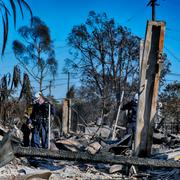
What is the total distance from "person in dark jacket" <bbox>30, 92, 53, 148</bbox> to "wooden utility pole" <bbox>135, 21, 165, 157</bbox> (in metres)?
2.71

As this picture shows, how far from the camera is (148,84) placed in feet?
26.3

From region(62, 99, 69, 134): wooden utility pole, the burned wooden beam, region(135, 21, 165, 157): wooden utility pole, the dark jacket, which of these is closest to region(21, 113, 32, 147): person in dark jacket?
the dark jacket

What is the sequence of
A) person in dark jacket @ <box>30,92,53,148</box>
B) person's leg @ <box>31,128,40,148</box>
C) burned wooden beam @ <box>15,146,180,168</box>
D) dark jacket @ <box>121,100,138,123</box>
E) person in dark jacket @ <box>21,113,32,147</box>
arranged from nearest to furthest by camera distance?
burned wooden beam @ <box>15,146,180,168</box>
person's leg @ <box>31,128,40,148</box>
person in dark jacket @ <box>30,92,53,148</box>
person in dark jacket @ <box>21,113,32,147</box>
dark jacket @ <box>121,100,138,123</box>

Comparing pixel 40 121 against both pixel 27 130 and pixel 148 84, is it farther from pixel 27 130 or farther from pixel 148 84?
pixel 148 84

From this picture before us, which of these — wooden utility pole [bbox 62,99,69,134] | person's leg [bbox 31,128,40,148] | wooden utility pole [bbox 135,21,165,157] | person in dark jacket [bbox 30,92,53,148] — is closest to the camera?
wooden utility pole [bbox 135,21,165,157]

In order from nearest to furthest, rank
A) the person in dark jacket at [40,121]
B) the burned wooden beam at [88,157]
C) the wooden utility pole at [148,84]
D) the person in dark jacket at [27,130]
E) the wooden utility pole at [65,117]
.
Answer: the burned wooden beam at [88,157] → the wooden utility pole at [148,84] → the person in dark jacket at [40,121] → the person in dark jacket at [27,130] → the wooden utility pole at [65,117]

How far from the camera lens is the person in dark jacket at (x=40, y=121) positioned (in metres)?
9.78

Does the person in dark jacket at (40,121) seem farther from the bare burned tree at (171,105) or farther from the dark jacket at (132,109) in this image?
the bare burned tree at (171,105)

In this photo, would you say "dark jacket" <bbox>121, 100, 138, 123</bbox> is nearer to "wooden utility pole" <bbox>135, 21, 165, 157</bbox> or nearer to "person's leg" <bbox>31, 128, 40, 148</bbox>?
"wooden utility pole" <bbox>135, 21, 165, 157</bbox>

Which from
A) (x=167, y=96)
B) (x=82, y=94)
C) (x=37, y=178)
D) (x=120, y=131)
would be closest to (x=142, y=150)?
(x=37, y=178)

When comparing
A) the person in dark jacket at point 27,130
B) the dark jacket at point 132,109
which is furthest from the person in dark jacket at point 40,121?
the dark jacket at point 132,109

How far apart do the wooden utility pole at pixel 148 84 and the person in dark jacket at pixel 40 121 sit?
2711mm

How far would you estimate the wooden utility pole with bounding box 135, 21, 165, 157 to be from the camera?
314 inches

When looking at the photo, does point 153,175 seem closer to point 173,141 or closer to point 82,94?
point 173,141
